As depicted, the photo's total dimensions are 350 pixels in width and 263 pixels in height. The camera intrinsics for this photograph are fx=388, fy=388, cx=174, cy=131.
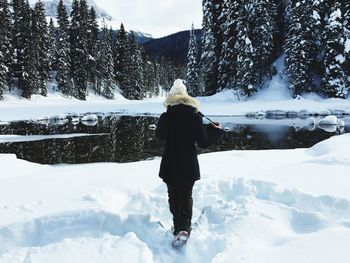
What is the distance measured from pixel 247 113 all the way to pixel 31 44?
31850 mm

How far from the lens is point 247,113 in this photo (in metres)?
35.1

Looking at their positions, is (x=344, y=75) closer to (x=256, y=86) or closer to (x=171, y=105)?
(x=256, y=86)

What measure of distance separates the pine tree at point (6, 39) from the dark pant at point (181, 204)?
4620cm

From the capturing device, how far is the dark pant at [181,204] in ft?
16.1

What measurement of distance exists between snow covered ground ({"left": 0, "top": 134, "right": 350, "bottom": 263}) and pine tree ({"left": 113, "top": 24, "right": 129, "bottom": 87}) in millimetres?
63052

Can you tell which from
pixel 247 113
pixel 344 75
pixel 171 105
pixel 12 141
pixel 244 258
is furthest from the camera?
Result: pixel 344 75

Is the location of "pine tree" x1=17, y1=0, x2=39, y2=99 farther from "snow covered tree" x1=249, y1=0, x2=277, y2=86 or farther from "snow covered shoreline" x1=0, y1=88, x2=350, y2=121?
"snow covered tree" x1=249, y1=0, x2=277, y2=86

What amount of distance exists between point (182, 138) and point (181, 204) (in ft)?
2.83

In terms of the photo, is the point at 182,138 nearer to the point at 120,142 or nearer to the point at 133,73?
the point at 120,142

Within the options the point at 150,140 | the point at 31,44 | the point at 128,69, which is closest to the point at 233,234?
the point at 150,140

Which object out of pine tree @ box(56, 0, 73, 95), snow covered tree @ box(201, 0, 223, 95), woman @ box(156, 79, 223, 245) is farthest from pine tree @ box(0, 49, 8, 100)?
woman @ box(156, 79, 223, 245)

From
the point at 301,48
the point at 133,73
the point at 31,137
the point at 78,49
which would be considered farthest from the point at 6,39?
the point at 301,48

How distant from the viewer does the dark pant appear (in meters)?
4.91

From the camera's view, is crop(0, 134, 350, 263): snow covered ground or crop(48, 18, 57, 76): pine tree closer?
crop(0, 134, 350, 263): snow covered ground
